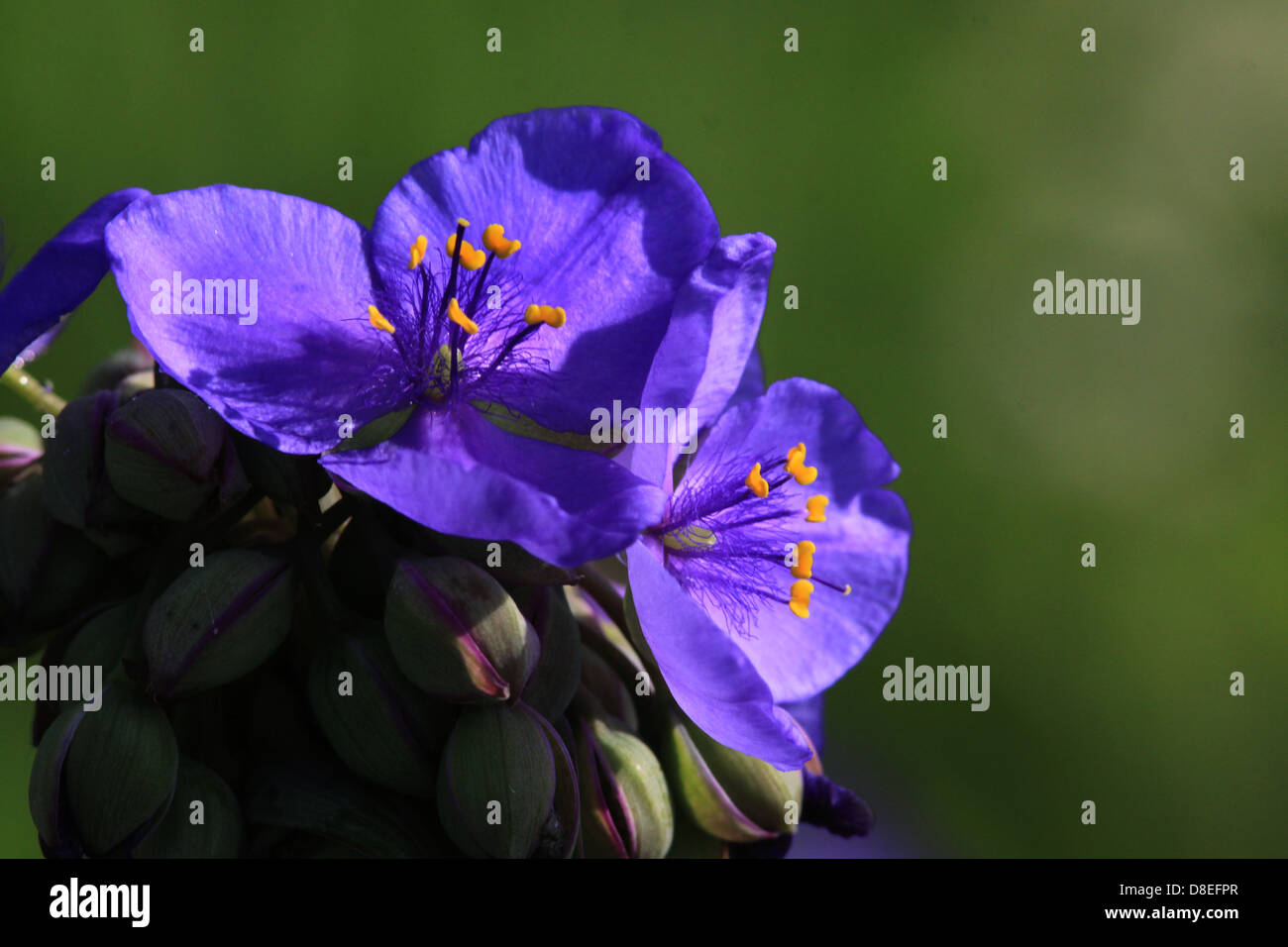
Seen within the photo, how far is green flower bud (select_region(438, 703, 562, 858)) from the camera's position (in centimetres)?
30

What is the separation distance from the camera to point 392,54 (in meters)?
1.18

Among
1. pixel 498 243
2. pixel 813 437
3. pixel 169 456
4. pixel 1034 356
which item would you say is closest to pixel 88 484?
pixel 169 456

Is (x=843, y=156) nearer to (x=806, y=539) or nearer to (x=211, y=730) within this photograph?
(x=806, y=539)

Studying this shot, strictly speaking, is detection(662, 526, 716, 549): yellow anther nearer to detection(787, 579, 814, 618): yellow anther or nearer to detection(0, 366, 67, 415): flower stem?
detection(787, 579, 814, 618): yellow anther

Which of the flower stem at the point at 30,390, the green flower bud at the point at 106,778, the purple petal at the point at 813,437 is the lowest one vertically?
the green flower bud at the point at 106,778

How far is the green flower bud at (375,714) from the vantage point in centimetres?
31

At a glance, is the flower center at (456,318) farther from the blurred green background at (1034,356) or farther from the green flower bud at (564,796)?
the blurred green background at (1034,356)

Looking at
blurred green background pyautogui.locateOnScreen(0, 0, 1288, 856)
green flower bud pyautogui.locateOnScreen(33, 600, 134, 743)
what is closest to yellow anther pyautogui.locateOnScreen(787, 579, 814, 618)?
green flower bud pyautogui.locateOnScreen(33, 600, 134, 743)

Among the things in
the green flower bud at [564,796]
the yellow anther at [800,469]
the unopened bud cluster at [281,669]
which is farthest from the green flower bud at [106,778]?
the yellow anther at [800,469]

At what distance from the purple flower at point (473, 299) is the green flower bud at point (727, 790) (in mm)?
107

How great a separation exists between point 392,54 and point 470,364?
0.91 meters

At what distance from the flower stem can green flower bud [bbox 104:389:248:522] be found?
3.2 inches

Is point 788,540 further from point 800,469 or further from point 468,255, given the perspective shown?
point 468,255

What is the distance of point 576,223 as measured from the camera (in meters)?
0.37
